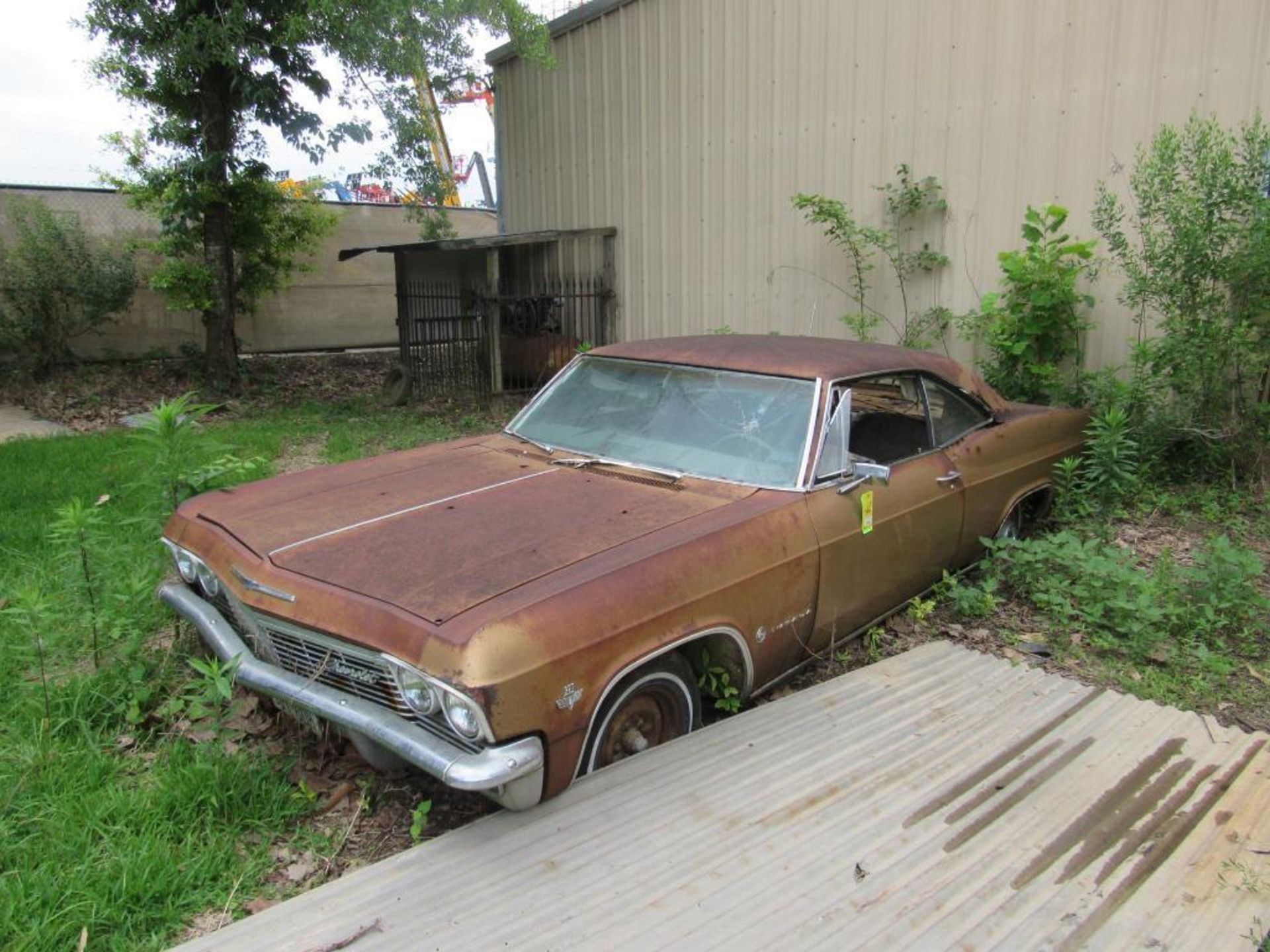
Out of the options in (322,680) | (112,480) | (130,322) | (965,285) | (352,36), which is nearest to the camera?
(322,680)

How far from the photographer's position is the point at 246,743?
328 centimetres

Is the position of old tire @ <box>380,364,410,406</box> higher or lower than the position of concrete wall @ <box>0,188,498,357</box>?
lower

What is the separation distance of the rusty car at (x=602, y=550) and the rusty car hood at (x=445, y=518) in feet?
0.04

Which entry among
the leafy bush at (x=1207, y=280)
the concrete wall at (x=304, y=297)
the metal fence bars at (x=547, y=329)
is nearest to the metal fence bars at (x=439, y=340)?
the metal fence bars at (x=547, y=329)

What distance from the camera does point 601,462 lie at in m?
3.91

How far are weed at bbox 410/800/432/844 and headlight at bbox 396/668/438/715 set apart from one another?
439mm

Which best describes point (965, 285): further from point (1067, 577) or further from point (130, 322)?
point (130, 322)

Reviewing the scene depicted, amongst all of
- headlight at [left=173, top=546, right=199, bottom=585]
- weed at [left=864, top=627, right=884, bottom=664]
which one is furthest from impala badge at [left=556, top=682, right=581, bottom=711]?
weed at [left=864, top=627, right=884, bottom=664]

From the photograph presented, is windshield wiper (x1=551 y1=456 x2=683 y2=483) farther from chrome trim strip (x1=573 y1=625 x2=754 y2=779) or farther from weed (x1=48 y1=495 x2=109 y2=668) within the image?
weed (x1=48 y1=495 x2=109 y2=668)

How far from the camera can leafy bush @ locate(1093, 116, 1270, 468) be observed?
18.0 feet

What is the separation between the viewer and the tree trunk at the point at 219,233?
33.4ft

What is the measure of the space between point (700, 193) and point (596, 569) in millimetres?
7450

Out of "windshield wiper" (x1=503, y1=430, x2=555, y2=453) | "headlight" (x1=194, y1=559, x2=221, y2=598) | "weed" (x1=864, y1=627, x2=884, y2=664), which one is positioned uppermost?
"windshield wiper" (x1=503, y1=430, x2=555, y2=453)

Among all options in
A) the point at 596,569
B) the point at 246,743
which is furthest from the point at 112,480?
the point at 596,569
